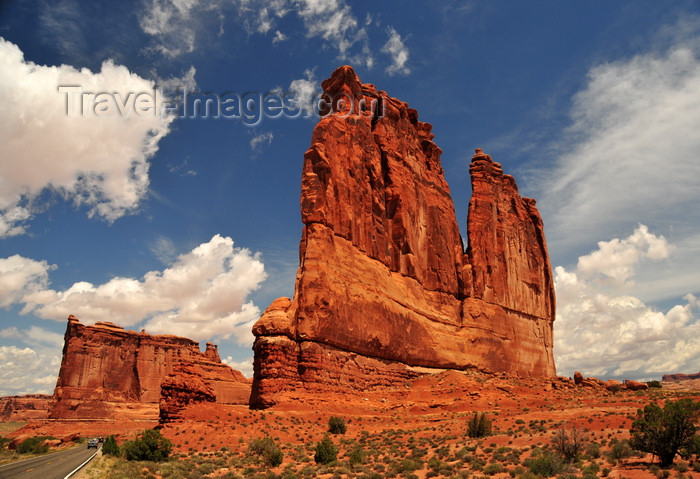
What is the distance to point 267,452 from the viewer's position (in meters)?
21.5

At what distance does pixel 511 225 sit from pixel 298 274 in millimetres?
36346

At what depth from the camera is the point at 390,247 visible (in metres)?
48.5

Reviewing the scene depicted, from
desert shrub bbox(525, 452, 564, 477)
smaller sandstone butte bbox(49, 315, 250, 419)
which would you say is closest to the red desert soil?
desert shrub bbox(525, 452, 564, 477)

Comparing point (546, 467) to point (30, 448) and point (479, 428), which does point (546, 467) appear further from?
point (30, 448)

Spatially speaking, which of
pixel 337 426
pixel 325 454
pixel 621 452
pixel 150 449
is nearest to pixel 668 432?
pixel 621 452

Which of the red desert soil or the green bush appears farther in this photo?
the red desert soil

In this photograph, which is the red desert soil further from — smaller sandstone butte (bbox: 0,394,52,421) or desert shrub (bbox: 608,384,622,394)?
smaller sandstone butte (bbox: 0,394,52,421)

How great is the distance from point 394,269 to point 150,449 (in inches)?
1163

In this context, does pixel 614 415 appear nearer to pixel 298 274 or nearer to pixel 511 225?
pixel 298 274

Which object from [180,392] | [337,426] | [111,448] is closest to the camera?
[111,448]

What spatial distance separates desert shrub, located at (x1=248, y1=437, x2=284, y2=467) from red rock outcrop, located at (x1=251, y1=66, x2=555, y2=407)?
8.34 metres

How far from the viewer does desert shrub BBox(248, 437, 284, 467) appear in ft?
69.6

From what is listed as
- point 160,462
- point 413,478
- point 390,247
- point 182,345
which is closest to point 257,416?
point 160,462

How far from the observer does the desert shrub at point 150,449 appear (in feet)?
74.4
